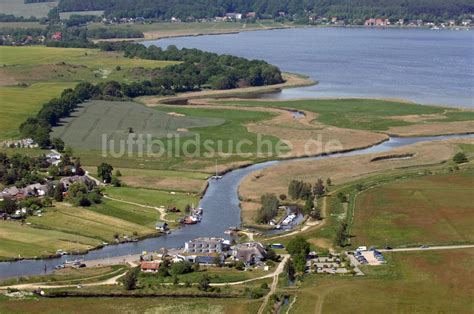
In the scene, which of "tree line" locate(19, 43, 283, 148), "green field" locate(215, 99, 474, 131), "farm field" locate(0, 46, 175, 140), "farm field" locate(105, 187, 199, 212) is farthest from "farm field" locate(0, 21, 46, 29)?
"farm field" locate(105, 187, 199, 212)

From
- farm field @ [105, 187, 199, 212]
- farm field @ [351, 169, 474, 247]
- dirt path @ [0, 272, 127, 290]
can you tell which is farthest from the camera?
farm field @ [105, 187, 199, 212]

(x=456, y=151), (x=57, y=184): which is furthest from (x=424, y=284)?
(x=456, y=151)

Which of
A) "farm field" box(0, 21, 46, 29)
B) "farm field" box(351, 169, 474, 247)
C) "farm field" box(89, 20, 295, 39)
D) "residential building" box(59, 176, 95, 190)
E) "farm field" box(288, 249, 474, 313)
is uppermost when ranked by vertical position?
"residential building" box(59, 176, 95, 190)

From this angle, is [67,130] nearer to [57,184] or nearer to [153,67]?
[57,184]

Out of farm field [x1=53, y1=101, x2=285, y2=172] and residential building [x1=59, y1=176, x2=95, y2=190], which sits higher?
residential building [x1=59, y1=176, x2=95, y2=190]

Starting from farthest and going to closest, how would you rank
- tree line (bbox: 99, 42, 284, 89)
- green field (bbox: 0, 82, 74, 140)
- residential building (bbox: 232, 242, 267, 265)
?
tree line (bbox: 99, 42, 284, 89) → green field (bbox: 0, 82, 74, 140) → residential building (bbox: 232, 242, 267, 265)

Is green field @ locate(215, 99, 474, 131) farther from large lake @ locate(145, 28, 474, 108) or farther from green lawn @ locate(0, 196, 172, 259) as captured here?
green lawn @ locate(0, 196, 172, 259)

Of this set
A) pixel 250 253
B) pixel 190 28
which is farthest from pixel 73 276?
pixel 190 28

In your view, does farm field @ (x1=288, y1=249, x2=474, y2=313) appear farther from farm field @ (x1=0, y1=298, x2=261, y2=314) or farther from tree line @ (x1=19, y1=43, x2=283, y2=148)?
tree line @ (x1=19, y1=43, x2=283, y2=148)

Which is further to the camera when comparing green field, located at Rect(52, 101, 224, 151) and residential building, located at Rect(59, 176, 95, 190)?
green field, located at Rect(52, 101, 224, 151)
